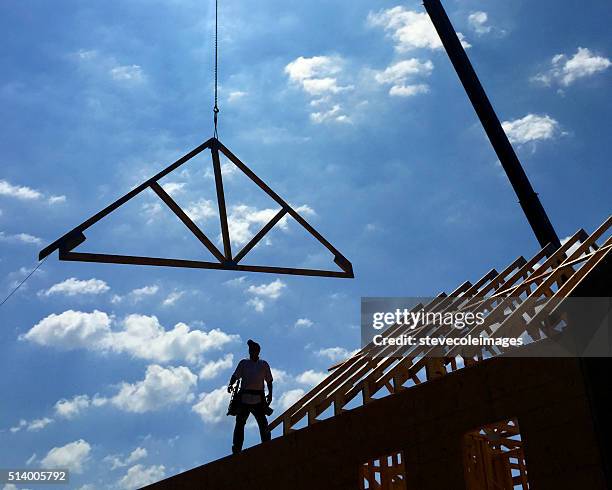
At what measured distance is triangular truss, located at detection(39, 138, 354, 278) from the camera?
8266mm

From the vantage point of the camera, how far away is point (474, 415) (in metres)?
8.47

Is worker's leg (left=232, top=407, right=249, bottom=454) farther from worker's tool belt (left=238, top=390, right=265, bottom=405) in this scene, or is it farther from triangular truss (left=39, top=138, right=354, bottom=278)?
triangular truss (left=39, top=138, right=354, bottom=278)

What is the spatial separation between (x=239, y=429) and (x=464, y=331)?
11.7 ft

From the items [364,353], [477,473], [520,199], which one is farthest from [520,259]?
[477,473]

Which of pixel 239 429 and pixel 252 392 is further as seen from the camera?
pixel 239 429

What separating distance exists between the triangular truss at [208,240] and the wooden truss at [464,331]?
1619 millimetres

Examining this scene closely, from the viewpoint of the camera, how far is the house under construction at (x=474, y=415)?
7707 mm

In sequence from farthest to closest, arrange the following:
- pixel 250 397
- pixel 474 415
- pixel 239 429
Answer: pixel 239 429, pixel 250 397, pixel 474 415

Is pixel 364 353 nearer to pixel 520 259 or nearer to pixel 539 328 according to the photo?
pixel 520 259

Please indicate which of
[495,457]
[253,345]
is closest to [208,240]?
[253,345]

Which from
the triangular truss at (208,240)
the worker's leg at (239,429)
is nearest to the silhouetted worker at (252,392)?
the worker's leg at (239,429)

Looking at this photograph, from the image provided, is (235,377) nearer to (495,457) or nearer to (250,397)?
(250,397)

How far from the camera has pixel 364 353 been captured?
504 inches

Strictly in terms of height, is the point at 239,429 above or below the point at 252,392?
below
